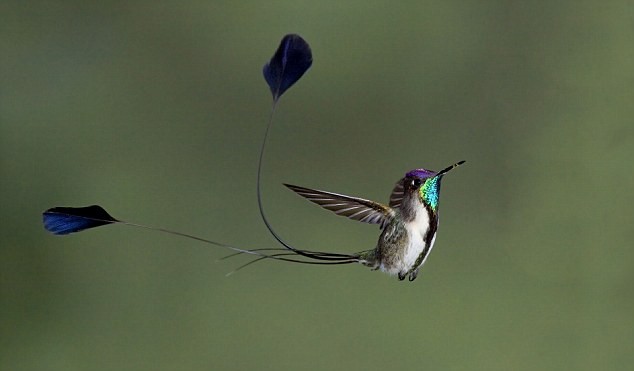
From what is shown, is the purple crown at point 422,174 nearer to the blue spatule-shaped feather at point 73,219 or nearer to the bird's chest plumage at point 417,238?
the bird's chest plumage at point 417,238

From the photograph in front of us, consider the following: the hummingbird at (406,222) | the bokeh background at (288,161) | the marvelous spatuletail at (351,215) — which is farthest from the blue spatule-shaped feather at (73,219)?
the bokeh background at (288,161)

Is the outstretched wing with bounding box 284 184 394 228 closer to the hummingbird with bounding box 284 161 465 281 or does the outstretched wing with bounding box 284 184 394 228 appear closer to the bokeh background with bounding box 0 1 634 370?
the hummingbird with bounding box 284 161 465 281

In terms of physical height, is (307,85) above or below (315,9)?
below

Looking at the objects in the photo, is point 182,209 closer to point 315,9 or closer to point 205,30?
point 205,30

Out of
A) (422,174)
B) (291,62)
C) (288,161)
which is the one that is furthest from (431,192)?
(288,161)

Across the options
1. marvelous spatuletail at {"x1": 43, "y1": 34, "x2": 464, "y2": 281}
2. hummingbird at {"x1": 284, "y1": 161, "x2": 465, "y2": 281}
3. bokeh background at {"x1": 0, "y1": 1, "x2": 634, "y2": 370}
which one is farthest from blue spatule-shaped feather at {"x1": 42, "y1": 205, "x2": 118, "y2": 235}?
bokeh background at {"x1": 0, "y1": 1, "x2": 634, "y2": 370}

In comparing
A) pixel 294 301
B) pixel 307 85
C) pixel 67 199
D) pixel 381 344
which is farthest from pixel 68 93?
pixel 381 344
